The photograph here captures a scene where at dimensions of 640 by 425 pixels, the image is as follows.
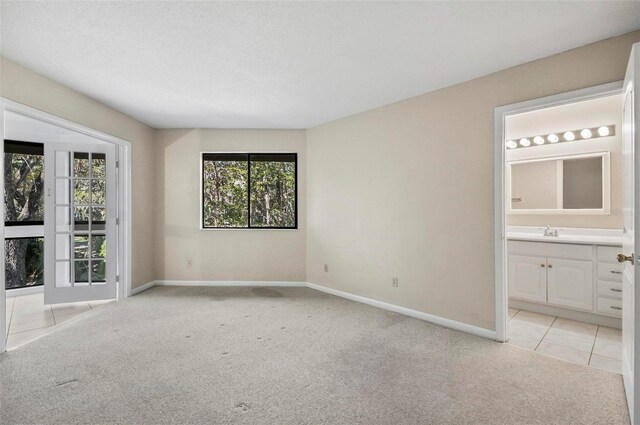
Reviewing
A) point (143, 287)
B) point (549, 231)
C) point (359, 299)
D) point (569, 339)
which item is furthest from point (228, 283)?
point (549, 231)

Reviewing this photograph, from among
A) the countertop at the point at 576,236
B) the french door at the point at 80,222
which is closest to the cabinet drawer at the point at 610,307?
the countertop at the point at 576,236

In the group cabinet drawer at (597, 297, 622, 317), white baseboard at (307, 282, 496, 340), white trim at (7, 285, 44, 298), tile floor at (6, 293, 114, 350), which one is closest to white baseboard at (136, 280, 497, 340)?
white baseboard at (307, 282, 496, 340)

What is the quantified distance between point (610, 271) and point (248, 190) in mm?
4642

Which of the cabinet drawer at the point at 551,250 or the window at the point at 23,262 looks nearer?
the cabinet drawer at the point at 551,250

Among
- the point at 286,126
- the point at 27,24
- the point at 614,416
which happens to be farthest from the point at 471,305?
the point at 27,24

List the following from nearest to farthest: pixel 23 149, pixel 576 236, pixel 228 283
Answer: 1. pixel 576 236
2. pixel 23 149
3. pixel 228 283

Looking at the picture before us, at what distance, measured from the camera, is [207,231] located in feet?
16.0

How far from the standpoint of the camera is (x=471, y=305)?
3010mm

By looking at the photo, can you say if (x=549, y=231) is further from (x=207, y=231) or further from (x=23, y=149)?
(x=23, y=149)

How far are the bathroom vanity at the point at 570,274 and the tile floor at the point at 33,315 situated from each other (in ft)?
17.2

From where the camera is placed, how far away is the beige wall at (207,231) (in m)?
4.84

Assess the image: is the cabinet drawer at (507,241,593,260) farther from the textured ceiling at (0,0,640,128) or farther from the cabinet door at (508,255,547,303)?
the textured ceiling at (0,0,640,128)

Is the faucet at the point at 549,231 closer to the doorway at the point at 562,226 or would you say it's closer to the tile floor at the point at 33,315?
the doorway at the point at 562,226

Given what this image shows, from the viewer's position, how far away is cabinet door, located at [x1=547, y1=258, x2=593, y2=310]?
3.19 m
